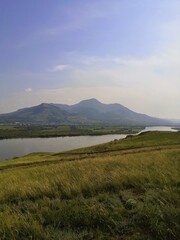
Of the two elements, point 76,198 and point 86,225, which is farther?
point 76,198

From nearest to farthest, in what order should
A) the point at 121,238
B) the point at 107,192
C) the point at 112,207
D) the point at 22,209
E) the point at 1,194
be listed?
the point at 121,238 → the point at 112,207 → the point at 22,209 → the point at 107,192 → the point at 1,194

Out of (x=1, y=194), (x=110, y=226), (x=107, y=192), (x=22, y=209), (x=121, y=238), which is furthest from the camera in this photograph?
(x=1, y=194)

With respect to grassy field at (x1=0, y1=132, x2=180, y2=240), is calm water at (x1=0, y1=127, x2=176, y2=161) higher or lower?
lower

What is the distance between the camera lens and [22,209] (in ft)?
30.4

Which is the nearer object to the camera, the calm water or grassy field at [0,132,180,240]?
grassy field at [0,132,180,240]

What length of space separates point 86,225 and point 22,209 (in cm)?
261

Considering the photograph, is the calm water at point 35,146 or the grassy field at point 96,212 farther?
the calm water at point 35,146

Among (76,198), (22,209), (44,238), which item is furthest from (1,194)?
(44,238)

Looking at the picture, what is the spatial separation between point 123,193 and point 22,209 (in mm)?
2964

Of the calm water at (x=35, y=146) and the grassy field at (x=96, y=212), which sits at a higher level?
the grassy field at (x=96, y=212)

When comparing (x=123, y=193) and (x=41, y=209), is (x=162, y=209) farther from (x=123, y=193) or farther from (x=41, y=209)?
(x=41, y=209)

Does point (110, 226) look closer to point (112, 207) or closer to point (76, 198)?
point (112, 207)

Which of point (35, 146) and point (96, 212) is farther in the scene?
point (35, 146)

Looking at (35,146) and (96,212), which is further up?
(96,212)
